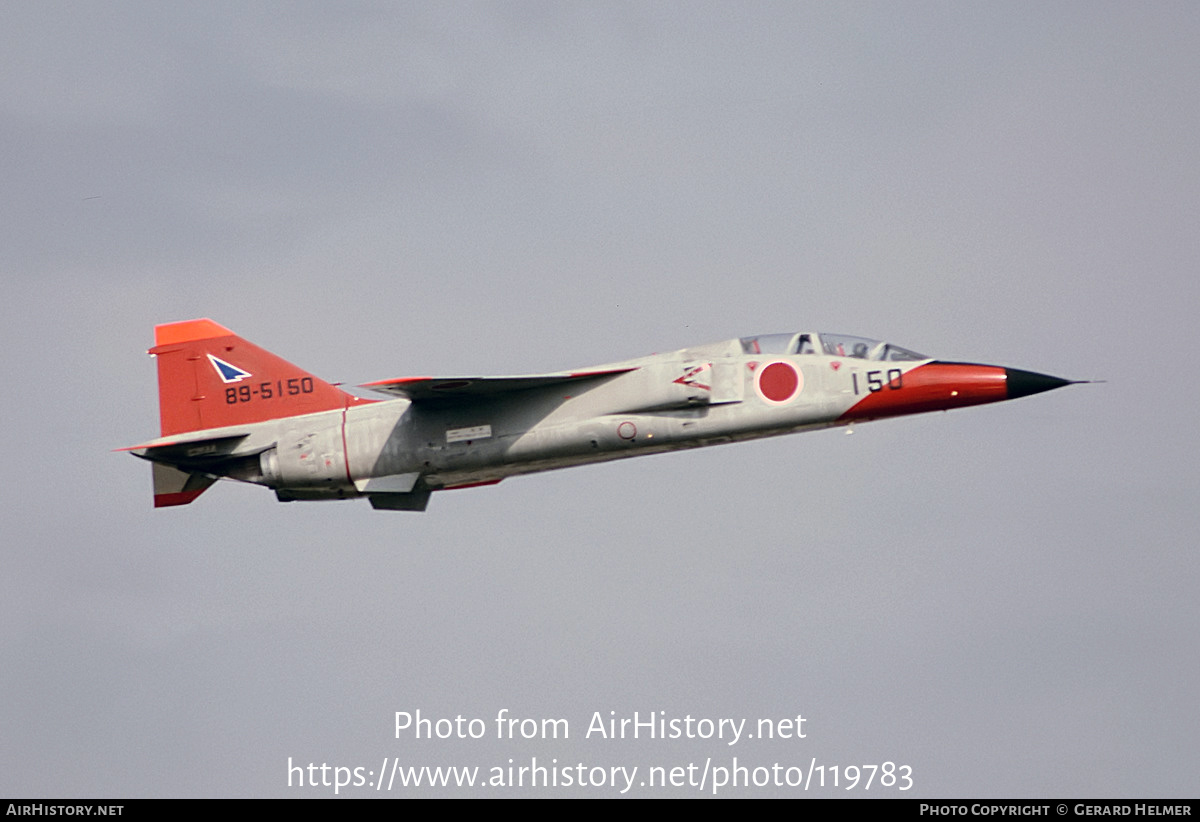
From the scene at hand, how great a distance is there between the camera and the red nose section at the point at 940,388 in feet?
104

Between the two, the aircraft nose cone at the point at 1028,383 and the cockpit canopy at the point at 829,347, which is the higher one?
the cockpit canopy at the point at 829,347

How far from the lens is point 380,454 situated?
108 ft

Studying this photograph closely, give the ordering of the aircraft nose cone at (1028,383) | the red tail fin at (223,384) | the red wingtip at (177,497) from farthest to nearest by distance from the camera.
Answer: the red wingtip at (177,497) → the red tail fin at (223,384) → the aircraft nose cone at (1028,383)

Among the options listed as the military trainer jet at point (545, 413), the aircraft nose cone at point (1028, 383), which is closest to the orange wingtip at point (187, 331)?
the military trainer jet at point (545, 413)

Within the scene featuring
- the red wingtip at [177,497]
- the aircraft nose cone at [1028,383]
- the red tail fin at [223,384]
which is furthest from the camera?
the red wingtip at [177,497]

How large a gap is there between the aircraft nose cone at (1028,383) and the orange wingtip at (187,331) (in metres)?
15.9

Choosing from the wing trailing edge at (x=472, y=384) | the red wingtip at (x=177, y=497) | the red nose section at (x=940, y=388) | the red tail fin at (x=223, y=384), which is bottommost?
the red wingtip at (x=177, y=497)

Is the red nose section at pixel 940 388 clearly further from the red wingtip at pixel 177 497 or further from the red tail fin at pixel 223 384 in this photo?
the red wingtip at pixel 177 497

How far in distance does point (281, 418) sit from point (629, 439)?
24.3 ft

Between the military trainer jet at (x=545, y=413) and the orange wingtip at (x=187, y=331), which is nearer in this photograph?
the military trainer jet at (x=545, y=413)

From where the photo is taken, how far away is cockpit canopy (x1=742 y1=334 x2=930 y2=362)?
32188 millimetres
